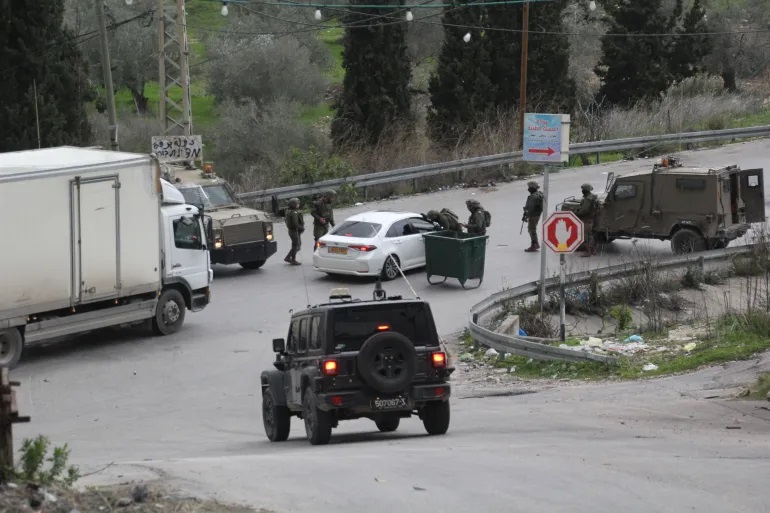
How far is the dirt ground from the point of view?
8.05 meters

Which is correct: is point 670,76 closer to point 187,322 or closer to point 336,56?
point 336,56

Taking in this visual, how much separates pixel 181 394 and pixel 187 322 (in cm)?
513

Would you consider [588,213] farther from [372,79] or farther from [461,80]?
[461,80]

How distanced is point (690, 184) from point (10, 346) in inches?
591

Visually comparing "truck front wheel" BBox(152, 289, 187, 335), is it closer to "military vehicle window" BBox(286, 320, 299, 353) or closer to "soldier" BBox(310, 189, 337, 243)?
"soldier" BBox(310, 189, 337, 243)

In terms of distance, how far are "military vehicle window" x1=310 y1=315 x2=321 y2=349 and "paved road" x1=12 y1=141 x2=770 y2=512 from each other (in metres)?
1.11

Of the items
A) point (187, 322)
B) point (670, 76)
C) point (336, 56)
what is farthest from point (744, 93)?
point (187, 322)

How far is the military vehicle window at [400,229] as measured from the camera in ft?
85.8

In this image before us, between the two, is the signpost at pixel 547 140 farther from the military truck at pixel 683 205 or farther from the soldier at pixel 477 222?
the military truck at pixel 683 205

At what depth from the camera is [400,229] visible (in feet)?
86.5

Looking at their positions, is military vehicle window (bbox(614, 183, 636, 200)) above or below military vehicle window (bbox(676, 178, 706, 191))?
below

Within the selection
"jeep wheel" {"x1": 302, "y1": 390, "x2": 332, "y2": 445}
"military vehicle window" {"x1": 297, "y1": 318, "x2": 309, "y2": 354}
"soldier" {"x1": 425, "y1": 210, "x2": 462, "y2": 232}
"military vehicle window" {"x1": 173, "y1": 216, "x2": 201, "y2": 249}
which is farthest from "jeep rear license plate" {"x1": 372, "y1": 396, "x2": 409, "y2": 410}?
"soldier" {"x1": 425, "y1": 210, "x2": 462, "y2": 232}

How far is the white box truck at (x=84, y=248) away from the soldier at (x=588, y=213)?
9743 millimetres

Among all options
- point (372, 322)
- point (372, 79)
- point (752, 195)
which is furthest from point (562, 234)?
point (372, 79)
